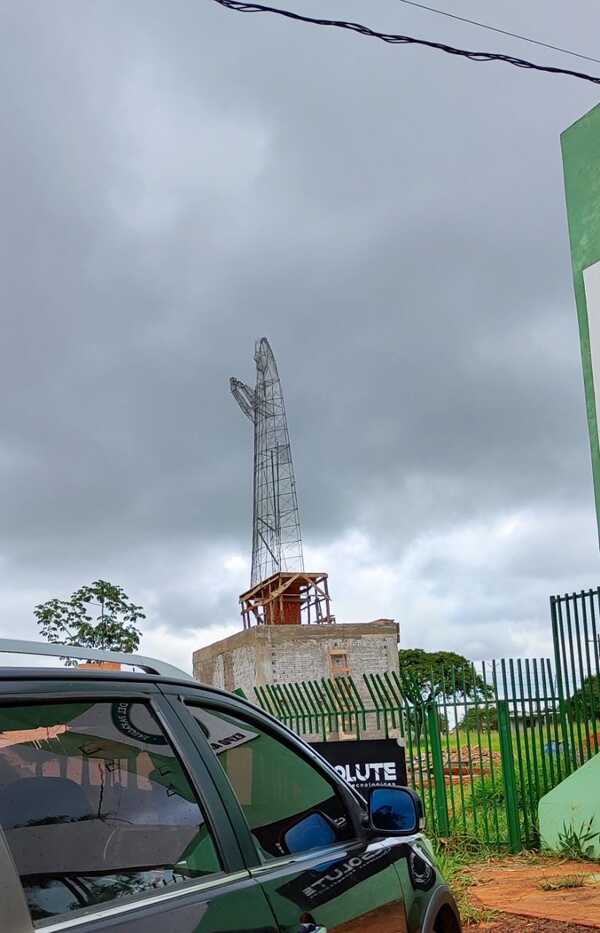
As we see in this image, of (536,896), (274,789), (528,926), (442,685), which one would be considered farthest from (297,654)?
(274,789)

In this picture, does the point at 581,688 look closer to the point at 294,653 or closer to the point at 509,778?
the point at 509,778

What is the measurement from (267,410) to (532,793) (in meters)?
43.4

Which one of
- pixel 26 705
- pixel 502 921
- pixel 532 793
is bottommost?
pixel 502 921

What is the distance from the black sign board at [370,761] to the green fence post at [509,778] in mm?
1834

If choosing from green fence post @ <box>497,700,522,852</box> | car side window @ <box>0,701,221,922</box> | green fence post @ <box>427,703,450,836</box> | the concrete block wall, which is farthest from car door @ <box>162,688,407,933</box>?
the concrete block wall

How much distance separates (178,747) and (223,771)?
201 millimetres

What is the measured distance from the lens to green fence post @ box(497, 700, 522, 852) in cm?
1242

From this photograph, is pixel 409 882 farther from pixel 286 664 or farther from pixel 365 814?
pixel 286 664

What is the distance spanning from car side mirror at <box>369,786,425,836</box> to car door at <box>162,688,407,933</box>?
0.06 m

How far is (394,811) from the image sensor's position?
3.53 metres

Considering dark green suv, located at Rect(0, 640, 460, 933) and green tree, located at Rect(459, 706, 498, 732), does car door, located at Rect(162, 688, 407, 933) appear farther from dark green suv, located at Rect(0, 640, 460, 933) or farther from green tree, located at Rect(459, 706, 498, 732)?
green tree, located at Rect(459, 706, 498, 732)

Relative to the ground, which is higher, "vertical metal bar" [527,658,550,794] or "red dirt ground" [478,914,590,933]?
"vertical metal bar" [527,658,550,794]

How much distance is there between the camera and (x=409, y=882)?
11.8 ft

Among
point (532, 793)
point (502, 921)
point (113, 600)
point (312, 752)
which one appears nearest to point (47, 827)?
point (312, 752)
